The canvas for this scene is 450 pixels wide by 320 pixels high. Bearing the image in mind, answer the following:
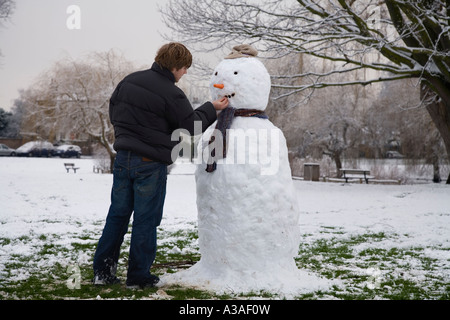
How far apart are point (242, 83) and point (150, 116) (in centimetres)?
90

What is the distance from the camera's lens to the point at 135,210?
3426 millimetres

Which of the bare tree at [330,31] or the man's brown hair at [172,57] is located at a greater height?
the bare tree at [330,31]

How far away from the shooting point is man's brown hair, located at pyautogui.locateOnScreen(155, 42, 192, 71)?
356 cm

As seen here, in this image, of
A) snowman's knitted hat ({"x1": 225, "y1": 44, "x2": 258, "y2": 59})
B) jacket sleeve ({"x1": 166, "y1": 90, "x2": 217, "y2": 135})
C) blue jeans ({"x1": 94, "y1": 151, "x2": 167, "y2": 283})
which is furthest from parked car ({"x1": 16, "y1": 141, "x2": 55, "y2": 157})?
jacket sleeve ({"x1": 166, "y1": 90, "x2": 217, "y2": 135})

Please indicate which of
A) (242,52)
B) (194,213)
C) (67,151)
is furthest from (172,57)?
(67,151)

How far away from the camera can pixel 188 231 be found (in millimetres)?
6820

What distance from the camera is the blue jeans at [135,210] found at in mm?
3400

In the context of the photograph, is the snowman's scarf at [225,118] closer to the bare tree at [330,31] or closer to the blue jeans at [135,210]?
the blue jeans at [135,210]

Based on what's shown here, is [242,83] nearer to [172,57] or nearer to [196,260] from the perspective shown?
[172,57]

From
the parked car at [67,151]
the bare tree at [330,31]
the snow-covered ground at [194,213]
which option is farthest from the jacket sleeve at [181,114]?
the parked car at [67,151]

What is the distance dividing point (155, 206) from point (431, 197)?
10554 millimetres

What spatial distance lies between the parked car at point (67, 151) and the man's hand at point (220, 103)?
1264 inches
